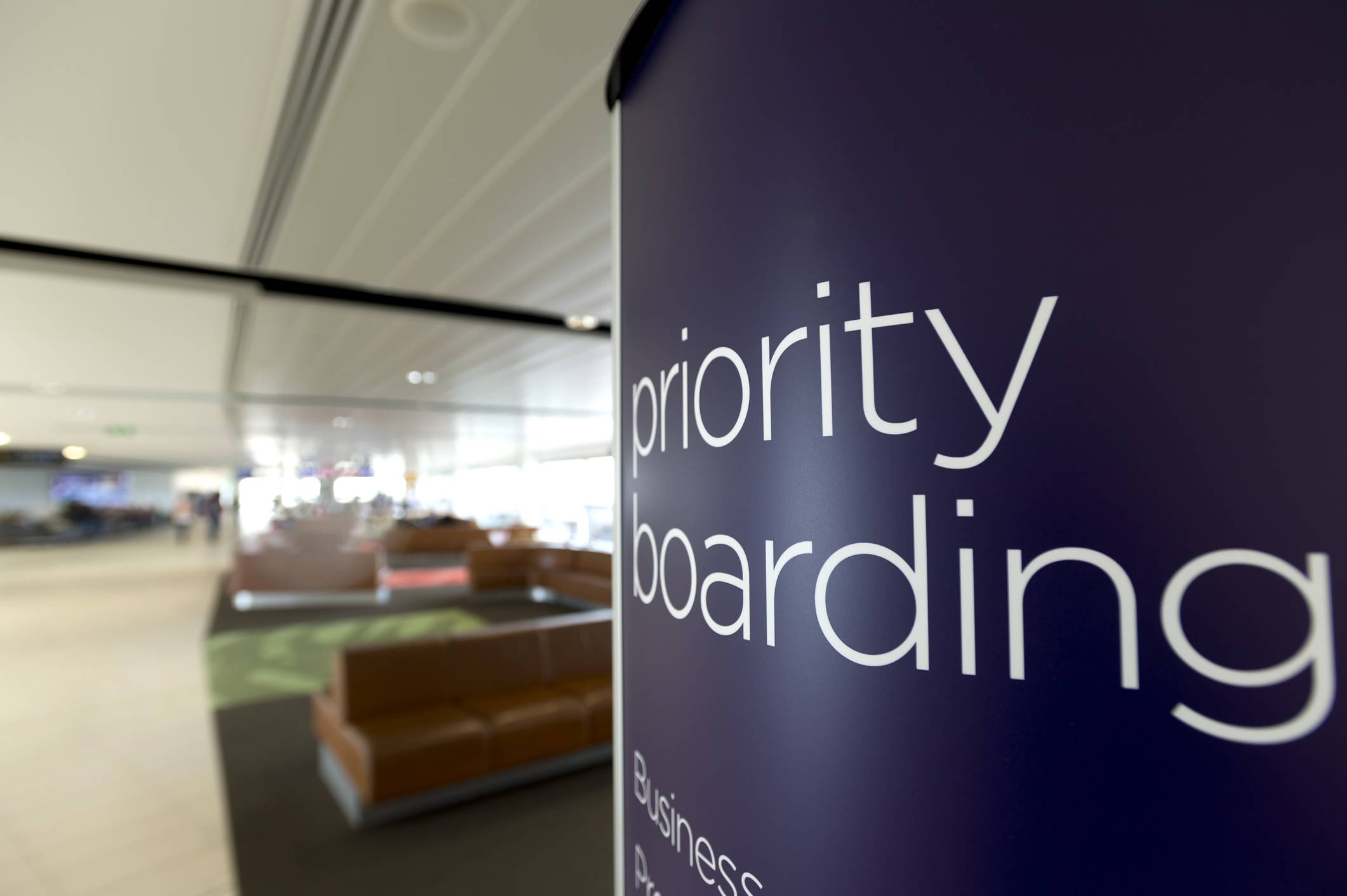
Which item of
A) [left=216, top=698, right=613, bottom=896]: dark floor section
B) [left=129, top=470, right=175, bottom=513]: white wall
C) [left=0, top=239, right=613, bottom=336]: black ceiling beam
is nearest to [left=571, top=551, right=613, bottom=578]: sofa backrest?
[left=0, top=239, right=613, bottom=336]: black ceiling beam

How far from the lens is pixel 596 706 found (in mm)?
4328

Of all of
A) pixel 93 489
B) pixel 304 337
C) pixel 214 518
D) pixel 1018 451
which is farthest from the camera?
pixel 93 489

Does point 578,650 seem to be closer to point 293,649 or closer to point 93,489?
point 293,649

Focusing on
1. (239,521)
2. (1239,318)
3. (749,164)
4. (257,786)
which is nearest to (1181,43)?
(1239,318)

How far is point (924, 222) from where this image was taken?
2.35 feet

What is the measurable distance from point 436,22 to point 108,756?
525 cm

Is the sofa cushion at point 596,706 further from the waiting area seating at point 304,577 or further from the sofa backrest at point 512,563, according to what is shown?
the waiting area seating at point 304,577

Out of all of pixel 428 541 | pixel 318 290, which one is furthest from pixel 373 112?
pixel 428 541

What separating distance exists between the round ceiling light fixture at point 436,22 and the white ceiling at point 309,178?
0.03 m

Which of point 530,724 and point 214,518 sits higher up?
point 214,518

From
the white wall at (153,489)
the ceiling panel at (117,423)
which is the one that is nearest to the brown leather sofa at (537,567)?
the ceiling panel at (117,423)

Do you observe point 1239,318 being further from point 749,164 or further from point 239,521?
point 239,521

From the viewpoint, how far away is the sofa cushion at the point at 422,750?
350 cm

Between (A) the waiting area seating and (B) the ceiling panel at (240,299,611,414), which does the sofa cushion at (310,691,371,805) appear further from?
(A) the waiting area seating
